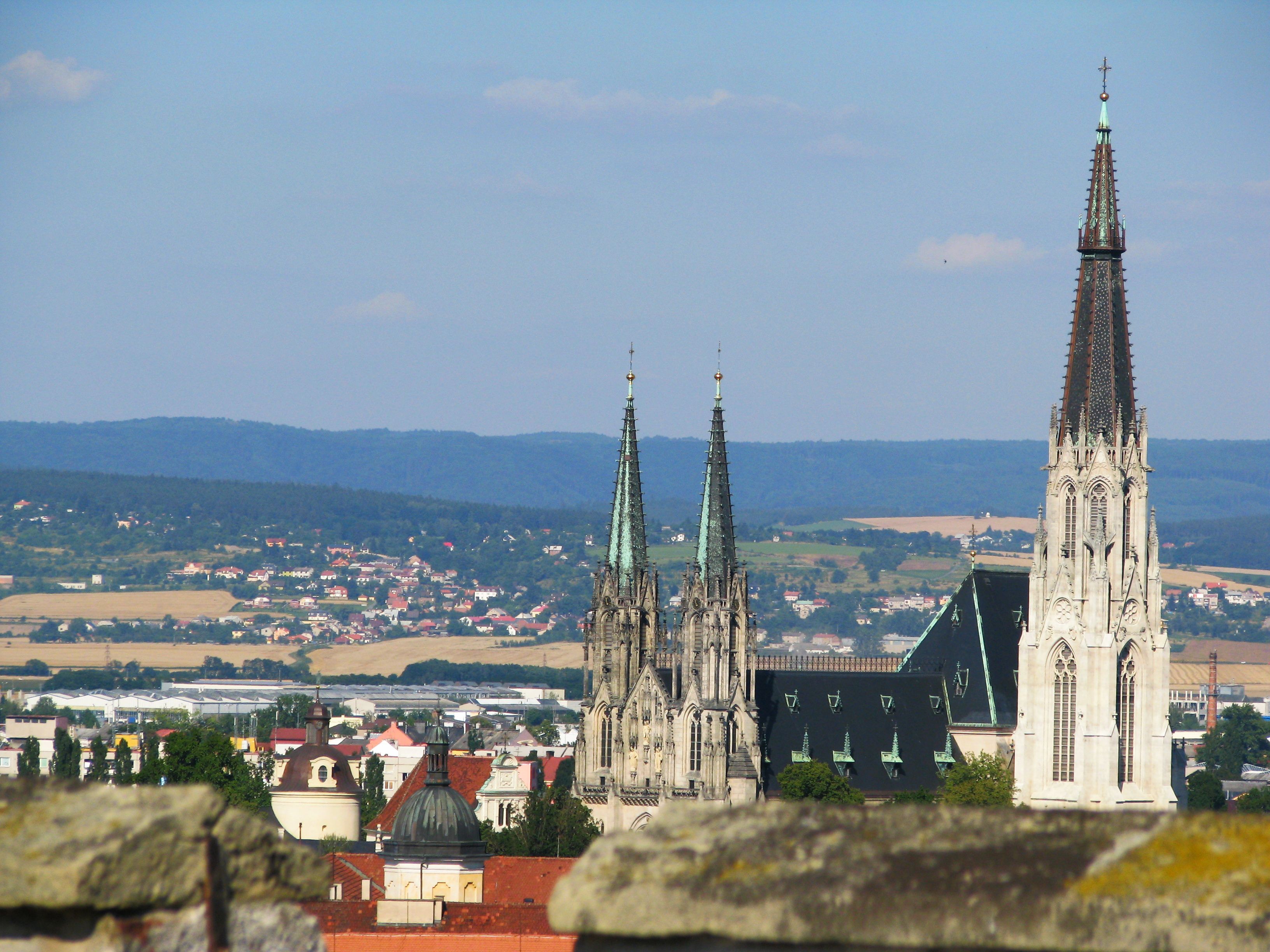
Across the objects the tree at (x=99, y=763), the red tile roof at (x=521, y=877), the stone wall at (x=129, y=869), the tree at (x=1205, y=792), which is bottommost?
the tree at (x=1205, y=792)

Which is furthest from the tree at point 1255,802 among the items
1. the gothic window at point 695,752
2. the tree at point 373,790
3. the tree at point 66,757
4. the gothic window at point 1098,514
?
the tree at point 66,757

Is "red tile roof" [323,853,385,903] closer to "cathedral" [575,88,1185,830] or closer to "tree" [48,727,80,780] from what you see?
"cathedral" [575,88,1185,830]

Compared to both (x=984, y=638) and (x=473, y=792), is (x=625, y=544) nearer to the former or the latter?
(x=984, y=638)

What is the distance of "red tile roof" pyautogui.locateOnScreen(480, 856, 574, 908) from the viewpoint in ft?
266

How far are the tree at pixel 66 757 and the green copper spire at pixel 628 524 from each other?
46.0 m

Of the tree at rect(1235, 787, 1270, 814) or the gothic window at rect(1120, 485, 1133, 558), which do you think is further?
the tree at rect(1235, 787, 1270, 814)

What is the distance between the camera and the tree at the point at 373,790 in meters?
150

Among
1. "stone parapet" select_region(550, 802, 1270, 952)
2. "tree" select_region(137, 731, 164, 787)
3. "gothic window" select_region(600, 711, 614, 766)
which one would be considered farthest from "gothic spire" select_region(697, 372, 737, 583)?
"stone parapet" select_region(550, 802, 1270, 952)

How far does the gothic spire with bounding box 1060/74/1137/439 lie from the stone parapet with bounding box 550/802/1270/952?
97.4 m

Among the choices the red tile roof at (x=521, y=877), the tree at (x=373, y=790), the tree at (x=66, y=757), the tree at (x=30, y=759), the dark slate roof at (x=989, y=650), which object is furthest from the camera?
the tree at (x=30, y=759)

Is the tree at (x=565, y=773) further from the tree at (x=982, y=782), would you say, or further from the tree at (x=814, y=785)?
the tree at (x=982, y=782)

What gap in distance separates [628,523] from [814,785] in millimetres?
15609

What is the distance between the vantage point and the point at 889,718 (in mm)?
116688

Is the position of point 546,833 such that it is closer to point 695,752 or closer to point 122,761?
point 695,752
